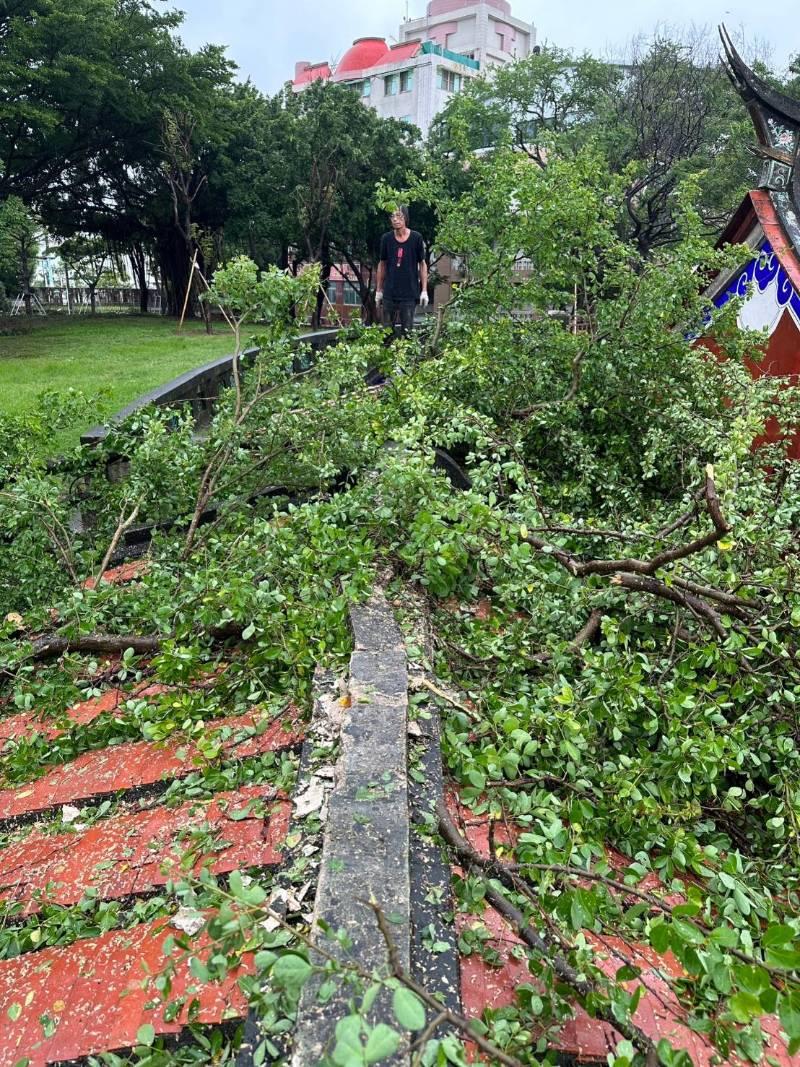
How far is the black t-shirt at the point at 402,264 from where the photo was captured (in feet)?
25.5

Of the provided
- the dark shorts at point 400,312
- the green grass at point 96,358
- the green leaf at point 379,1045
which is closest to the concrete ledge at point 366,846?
the green leaf at point 379,1045

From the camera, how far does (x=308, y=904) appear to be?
1461mm

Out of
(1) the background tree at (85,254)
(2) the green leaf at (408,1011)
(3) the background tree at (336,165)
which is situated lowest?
(2) the green leaf at (408,1011)

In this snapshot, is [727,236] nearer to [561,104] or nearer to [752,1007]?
[752,1007]

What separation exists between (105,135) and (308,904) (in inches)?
1073

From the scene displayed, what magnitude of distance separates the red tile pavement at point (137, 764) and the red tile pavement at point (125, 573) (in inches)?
48.2

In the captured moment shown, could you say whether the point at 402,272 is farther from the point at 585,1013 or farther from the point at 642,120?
the point at 642,120

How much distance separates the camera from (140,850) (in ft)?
6.88

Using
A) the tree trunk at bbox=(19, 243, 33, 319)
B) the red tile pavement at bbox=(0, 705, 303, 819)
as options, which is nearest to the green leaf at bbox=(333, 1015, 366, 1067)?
the red tile pavement at bbox=(0, 705, 303, 819)

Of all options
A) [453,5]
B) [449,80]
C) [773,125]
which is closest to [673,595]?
[773,125]

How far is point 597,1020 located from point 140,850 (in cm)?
131

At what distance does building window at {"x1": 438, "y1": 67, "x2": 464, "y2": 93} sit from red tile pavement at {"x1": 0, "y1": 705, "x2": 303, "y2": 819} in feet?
167

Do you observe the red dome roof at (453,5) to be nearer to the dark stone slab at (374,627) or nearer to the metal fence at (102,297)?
the metal fence at (102,297)

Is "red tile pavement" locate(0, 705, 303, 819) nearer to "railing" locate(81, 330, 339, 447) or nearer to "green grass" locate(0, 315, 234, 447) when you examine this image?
"green grass" locate(0, 315, 234, 447)
